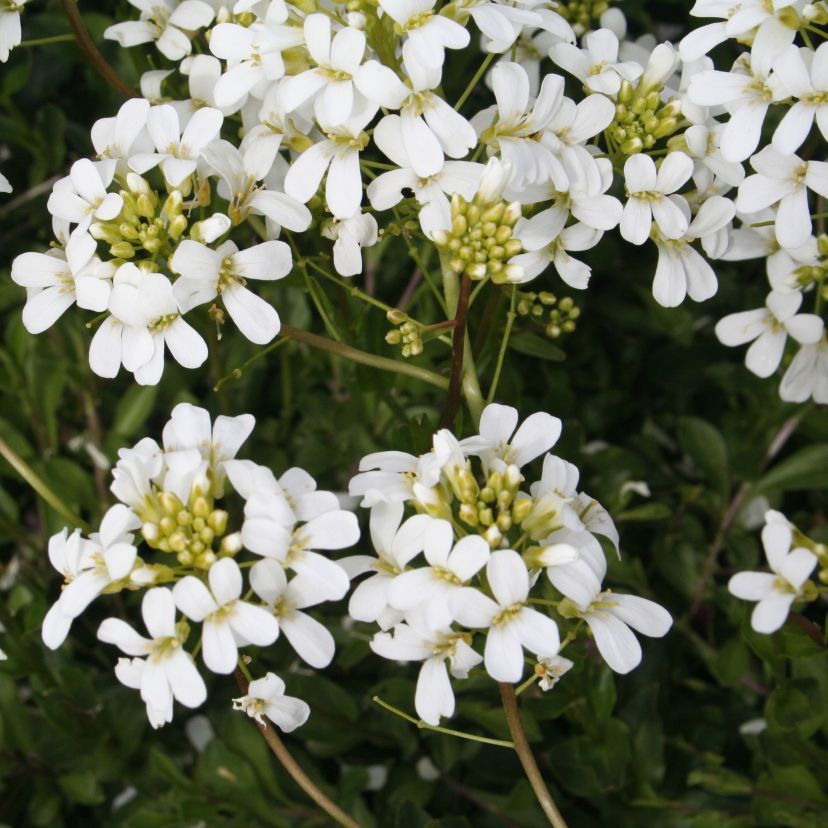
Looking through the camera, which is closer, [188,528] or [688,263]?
[188,528]

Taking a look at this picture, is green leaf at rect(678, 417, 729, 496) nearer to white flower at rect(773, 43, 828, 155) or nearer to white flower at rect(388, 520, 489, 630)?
white flower at rect(773, 43, 828, 155)

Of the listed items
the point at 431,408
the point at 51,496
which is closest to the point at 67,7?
the point at 51,496

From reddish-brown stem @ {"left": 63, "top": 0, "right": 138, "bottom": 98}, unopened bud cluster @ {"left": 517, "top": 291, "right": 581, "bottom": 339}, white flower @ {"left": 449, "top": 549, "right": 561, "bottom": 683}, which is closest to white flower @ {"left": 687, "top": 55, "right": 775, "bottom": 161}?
unopened bud cluster @ {"left": 517, "top": 291, "right": 581, "bottom": 339}

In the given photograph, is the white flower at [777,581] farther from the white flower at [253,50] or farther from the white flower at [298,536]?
the white flower at [253,50]

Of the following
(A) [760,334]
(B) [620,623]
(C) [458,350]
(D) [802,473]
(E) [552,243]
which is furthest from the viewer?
(D) [802,473]

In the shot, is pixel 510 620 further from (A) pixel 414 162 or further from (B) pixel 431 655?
(A) pixel 414 162

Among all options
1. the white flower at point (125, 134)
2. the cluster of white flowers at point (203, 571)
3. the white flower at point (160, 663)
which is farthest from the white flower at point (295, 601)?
the white flower at point (125, 134)

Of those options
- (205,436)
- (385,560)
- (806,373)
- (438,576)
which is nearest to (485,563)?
(438,576)

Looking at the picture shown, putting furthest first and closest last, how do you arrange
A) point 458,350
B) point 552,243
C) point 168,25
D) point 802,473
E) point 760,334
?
point 802,473 < point 760,334 < point 168,25 < point 552,243 < point 458,350
